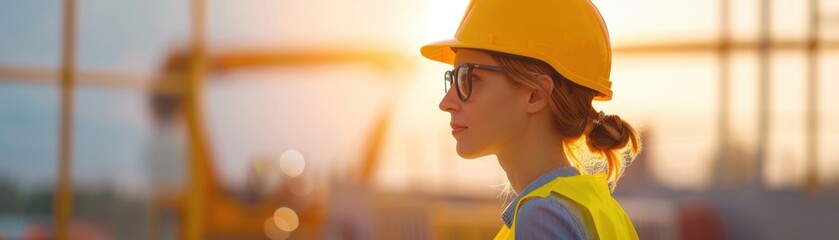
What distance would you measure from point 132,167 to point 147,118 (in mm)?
866

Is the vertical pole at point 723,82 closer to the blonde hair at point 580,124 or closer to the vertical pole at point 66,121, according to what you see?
the vertical pole at point 66,121

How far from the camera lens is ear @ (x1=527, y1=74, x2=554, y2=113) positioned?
1827mm

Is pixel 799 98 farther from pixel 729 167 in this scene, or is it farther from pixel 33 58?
pixel 33 58

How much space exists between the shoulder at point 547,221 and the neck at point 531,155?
9.8 inches

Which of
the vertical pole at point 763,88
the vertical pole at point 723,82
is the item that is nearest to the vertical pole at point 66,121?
the vertical pole at point 723,82

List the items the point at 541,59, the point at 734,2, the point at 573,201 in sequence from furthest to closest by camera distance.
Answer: the point at 734,2, the point at 541,59, the point at 573,201

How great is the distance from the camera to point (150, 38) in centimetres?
965

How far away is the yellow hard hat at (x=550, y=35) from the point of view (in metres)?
1.82

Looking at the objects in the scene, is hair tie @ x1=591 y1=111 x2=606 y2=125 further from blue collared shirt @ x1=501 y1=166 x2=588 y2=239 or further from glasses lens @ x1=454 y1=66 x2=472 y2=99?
blue collared shirt @ x1=501 y1=166 x2=588 y2=239

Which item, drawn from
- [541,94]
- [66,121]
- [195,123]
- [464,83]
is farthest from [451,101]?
[195,123]

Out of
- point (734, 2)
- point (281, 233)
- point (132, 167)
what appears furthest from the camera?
point (281, 233)

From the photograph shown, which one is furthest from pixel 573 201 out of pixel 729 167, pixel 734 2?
pixel 729 167

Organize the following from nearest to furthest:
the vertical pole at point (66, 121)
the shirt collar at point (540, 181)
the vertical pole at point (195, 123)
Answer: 1. the shirt collar at point (540, 181)
2. the vertical pole at point (66, 121)
3. the vertical pole at point (195, 123)

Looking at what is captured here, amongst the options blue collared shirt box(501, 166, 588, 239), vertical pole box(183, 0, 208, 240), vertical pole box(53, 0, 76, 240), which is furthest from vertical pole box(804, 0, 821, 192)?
blue collared shirt box(501, 166, 588, 239)
